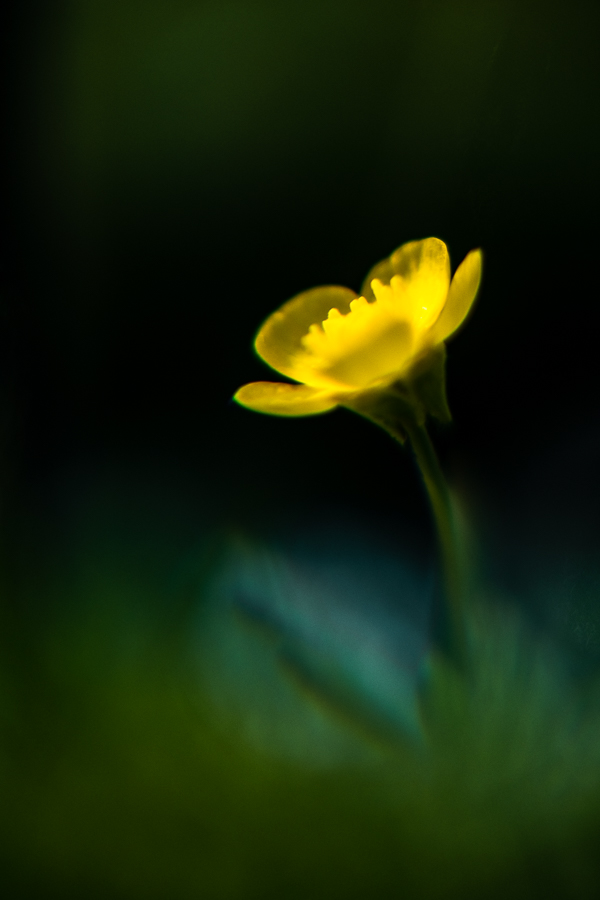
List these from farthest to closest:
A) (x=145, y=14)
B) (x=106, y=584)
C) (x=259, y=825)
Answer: (x=145, y=14), (x=106, y=584), (x=259, y=825)

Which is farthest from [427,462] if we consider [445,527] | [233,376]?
[233,376]

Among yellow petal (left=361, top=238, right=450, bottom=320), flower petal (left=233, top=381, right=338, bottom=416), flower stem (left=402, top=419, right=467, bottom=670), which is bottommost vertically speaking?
flower stem (left=402, top=419, right=467, bottom=670)

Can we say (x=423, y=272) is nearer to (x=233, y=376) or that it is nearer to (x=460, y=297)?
(x=460, y=297)

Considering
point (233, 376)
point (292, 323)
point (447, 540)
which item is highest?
point (233, 376)

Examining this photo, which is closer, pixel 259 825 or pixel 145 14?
pixel 259 825

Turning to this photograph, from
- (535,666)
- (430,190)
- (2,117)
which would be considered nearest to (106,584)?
(535,666)

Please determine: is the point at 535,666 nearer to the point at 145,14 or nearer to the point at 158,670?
the point at 158,670
